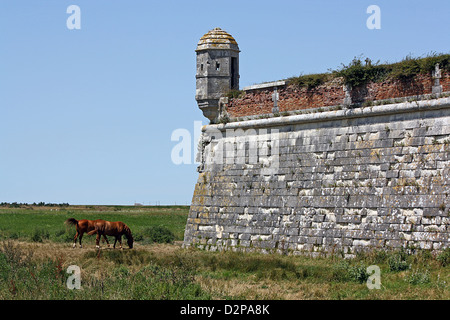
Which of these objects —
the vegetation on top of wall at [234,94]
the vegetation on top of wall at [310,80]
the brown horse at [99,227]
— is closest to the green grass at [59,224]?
the brown horse at [99,227]

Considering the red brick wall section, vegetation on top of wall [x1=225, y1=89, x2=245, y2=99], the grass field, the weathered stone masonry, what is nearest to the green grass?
the weathered stone masonry

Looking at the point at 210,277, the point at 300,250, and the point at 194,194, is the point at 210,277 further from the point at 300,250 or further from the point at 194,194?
the point at 194,194

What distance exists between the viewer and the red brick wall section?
60.5 feet

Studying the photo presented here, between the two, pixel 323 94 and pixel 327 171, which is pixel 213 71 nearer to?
pixel 323 94

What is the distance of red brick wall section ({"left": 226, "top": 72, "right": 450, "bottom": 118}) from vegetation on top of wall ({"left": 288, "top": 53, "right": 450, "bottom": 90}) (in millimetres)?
135

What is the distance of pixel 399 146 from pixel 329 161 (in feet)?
7.84

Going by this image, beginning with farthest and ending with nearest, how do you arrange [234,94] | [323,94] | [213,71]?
[213,71] → [234,94] → [323,94]

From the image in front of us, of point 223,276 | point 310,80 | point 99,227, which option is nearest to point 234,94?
point 310,80

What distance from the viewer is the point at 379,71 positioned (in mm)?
19469

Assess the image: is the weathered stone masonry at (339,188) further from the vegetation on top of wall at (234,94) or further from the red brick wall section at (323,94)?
the vegetation on top of wall at (234,94)

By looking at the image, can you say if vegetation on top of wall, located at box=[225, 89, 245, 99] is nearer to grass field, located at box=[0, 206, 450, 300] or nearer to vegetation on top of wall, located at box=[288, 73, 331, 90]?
vegetation on top of wall, located at box=[288, 73, 331, 90]

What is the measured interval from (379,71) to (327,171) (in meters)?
3.17
